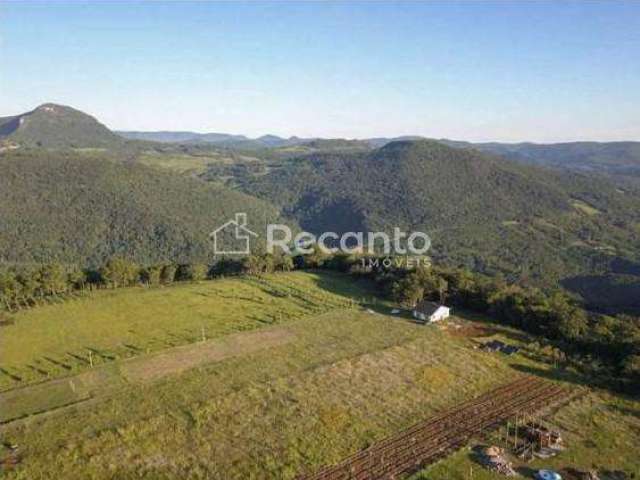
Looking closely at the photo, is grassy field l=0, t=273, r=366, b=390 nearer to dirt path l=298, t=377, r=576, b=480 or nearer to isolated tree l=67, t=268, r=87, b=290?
isolated tree l=67, t=268, r=87, b=290

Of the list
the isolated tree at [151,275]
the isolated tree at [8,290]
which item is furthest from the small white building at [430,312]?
the isolated tree at [8,290]

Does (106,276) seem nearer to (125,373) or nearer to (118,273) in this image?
(118,273)

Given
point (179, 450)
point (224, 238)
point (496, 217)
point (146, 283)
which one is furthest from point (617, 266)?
point (179, 450)

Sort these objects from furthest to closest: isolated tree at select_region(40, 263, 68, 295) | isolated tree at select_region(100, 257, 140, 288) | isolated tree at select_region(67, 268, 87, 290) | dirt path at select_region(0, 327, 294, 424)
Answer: isolated tree at select_region(100, 257, 140, 288), isolated tree at select_region(67, 268, 87, 290), isolated tree at select_region(40, 263, 68, 295), dirt path at select_region(0, 327, 294, 424)

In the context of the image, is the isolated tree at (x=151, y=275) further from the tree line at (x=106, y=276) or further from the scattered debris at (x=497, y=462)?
the scattered debris at (x=497, y=462)

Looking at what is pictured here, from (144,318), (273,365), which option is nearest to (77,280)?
(144,318)

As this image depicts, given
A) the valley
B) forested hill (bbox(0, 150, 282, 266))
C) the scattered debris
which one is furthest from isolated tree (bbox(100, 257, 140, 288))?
forested hill (bbox(0, 150, 282, 266))
